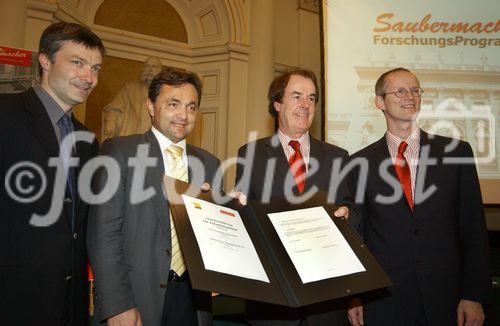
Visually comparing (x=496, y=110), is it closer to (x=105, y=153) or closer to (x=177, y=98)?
(x=177, y=98)

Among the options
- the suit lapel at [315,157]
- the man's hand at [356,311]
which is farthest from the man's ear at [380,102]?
the man's hand at [356,311]

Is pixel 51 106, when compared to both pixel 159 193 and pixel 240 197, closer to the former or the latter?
pixel 159 193

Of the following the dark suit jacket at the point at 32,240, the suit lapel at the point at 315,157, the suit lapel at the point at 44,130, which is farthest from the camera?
the suit lapel at the point at 315,157

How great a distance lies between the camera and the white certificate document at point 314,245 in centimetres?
157

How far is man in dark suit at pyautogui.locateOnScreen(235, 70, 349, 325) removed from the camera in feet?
6.18

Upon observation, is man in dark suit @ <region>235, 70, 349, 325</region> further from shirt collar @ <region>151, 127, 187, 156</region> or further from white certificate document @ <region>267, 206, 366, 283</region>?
shirt collar @ <region>151, 127, 187, 156</region>

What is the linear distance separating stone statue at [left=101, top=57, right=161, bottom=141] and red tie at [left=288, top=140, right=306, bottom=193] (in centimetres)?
322

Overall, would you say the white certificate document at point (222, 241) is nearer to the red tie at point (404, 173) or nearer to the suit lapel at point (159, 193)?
the suit lapel at point (159, 193)

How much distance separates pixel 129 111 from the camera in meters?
5.25

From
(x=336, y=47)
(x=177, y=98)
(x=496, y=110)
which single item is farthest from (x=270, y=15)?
(x=177, y=98)

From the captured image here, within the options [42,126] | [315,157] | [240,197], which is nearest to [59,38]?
[42,126]

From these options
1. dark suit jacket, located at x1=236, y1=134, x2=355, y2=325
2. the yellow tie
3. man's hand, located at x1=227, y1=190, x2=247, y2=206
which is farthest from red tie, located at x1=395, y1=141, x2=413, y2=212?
the yellow tie
